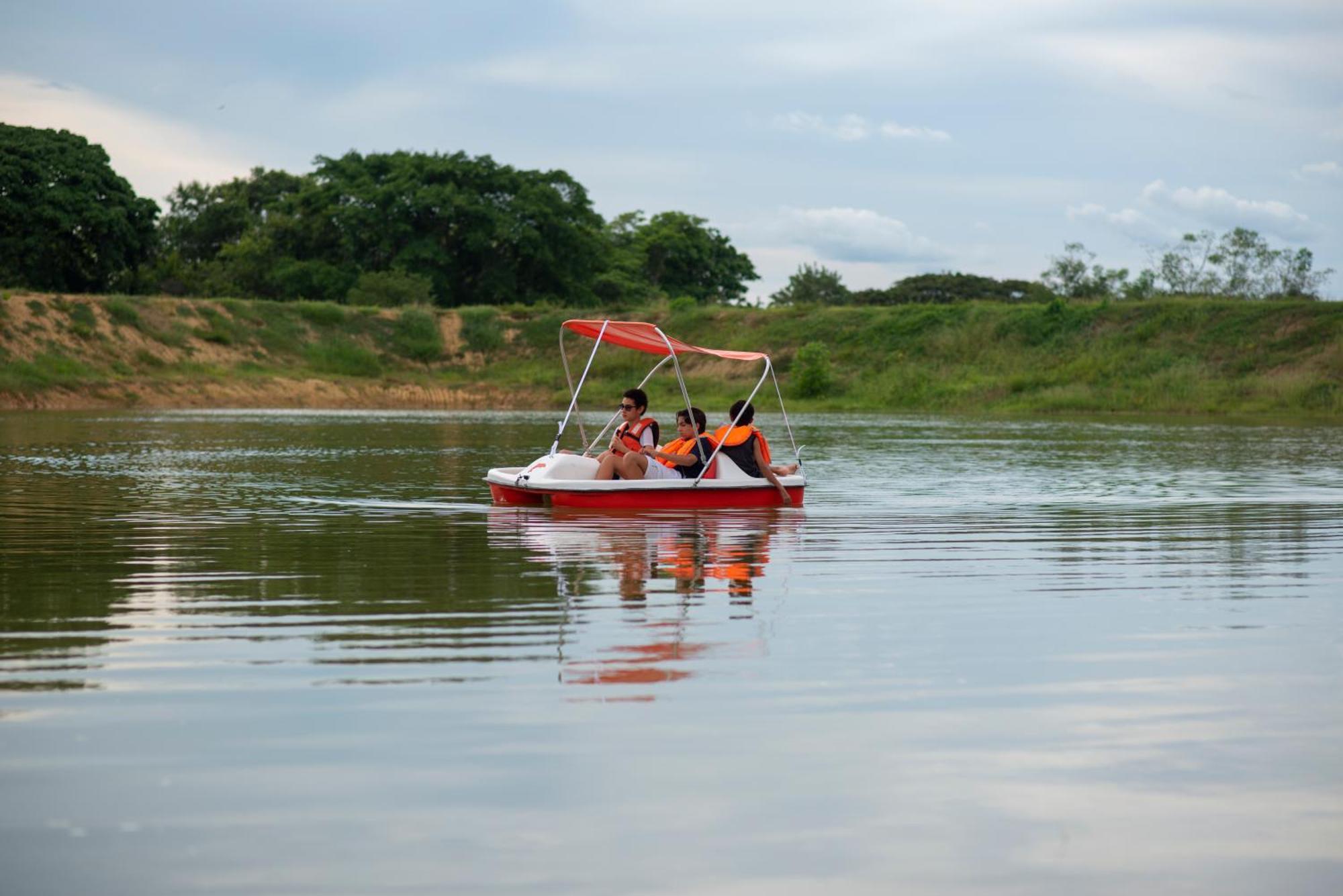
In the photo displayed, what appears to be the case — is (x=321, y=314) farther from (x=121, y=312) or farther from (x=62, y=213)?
(x=62, y=213)

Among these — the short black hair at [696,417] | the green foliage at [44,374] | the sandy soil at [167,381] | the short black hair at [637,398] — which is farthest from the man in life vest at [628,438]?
the green foliage at [44,374]

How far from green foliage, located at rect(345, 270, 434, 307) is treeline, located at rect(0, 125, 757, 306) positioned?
0.07m

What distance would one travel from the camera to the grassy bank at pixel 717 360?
2135 inches

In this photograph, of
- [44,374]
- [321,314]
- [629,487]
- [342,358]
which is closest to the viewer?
[629,487]

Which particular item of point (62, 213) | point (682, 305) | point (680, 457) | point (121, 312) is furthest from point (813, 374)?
point (680, 457)

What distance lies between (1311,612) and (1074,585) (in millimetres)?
1542

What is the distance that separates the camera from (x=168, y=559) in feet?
36.2

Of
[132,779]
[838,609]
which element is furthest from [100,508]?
[132,779]

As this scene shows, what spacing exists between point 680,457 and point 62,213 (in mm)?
57523

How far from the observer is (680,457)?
50.9 ft

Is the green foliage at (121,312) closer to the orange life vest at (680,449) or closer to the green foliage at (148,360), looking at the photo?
the green foliage at (148,360)

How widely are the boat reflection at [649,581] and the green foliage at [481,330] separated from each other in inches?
2330

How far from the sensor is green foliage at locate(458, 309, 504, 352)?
7425 centimetres

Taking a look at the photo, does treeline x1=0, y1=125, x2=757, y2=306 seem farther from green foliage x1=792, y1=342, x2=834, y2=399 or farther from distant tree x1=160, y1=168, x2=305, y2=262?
green foliage x1=792, y1=342, x2=834, y2=399
